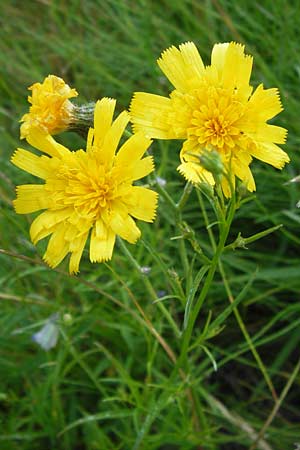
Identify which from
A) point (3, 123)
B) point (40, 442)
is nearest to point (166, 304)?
point (40, 442)

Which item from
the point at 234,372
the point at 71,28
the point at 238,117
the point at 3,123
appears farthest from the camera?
the point at 71,28

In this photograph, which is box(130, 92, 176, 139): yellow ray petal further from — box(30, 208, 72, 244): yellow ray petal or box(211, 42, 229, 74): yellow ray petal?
box(30, 208, 72, 244): yellow ray petal

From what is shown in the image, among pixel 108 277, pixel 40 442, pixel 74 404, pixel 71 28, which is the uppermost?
pixel 71 28

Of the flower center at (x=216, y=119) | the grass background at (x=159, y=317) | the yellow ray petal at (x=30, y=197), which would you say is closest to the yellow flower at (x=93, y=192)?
the yellow ray petal at (x=30, y=197)

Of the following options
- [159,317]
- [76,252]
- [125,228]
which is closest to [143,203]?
[125,228]

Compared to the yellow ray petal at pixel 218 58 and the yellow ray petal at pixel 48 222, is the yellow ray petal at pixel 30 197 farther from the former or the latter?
the yellow ray petal at pixel 218 58

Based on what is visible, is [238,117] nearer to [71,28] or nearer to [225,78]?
[225,78]

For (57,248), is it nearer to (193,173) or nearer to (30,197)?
(30,197)
